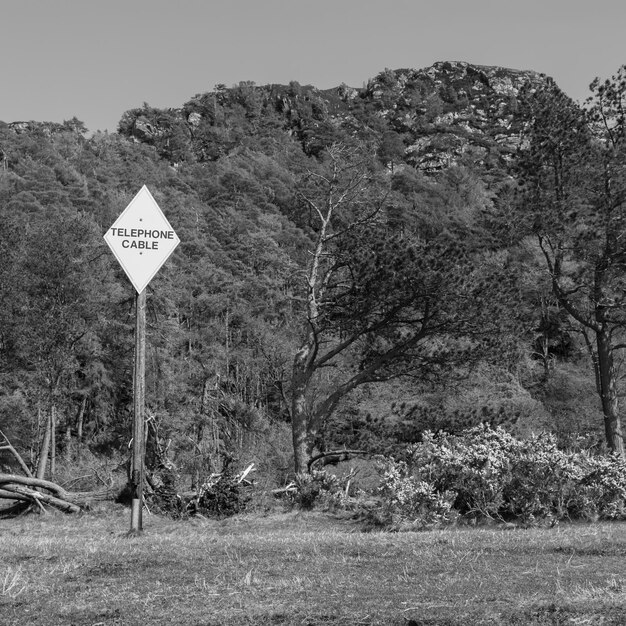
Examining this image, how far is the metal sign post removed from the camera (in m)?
7.73

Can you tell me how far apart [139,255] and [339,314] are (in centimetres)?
1243

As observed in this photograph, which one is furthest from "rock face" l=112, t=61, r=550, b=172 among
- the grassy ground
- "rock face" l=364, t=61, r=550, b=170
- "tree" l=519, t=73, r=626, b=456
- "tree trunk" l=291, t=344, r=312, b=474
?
the grassy ground

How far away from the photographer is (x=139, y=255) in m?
7.84

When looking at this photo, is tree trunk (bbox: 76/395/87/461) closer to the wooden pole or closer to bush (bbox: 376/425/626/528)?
bush (bbox: 376/425/626/528)

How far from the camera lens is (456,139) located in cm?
13825

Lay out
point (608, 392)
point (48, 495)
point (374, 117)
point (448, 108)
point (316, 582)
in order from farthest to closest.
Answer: point (448, 108) → point (374, 117) → point (608, 392) → point (48, 495) → point (316, 582)

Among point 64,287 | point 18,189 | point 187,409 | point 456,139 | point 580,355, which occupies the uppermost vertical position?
point 456,139

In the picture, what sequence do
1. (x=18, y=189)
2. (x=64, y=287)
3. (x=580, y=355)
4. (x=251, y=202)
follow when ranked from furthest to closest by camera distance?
1. (x=251, y=202)
2. (x=18, y=189)
3. (x=580, y=355)
4. (x=64, y=287)

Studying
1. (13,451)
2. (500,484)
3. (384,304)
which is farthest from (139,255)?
(384,304)

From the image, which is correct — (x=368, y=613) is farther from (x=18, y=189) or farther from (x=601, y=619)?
(x=18, y=189)

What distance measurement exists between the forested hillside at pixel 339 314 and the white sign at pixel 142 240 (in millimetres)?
8254

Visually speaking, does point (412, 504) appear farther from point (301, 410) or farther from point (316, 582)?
point (301, 410)

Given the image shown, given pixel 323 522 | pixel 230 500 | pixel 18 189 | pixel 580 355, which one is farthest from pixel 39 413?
pixel 18 189

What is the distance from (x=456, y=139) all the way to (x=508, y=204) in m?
122
